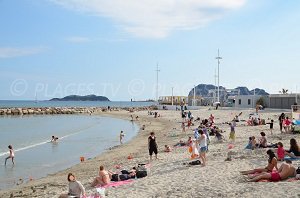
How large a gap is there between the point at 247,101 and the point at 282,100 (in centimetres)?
860

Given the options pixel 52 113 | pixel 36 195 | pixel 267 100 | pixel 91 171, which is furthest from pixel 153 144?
pixel 52 113

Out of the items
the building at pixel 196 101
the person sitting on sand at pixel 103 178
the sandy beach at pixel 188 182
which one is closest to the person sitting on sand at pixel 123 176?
the person sitting on sand at pixel 103 178

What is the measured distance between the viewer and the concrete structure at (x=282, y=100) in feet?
164

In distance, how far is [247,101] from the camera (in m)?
60.7

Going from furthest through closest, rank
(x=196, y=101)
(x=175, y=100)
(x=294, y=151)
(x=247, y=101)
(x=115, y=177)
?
(x=175, y=100)
(x=196, y=101)
(x=247, y=101)
(x=294, y=151)
(x=115, y=177)

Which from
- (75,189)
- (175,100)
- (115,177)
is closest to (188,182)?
(115,177)

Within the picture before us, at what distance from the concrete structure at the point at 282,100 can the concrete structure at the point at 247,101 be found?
1.59 meters

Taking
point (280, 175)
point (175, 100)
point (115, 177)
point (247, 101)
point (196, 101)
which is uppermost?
point (175, 100)

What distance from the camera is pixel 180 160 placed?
54.2ft

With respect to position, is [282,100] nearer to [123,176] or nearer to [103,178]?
[123,176]

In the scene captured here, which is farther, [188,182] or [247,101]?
[247,101]

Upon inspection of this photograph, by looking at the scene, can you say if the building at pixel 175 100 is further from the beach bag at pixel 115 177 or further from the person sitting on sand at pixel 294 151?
the beach bag at pixel 115 177

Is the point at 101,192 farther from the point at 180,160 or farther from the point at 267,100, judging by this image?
the point at 267,100

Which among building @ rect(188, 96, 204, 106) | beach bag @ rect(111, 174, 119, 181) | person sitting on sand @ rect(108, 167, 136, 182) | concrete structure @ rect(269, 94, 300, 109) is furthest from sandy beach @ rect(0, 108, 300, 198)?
building @ rect(188, 96, 204, 106)
